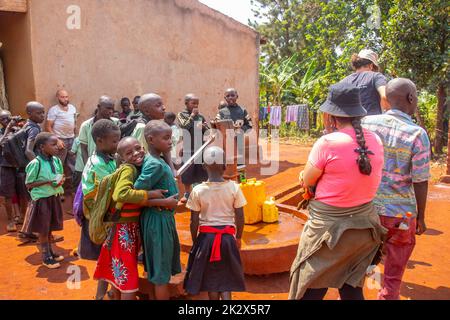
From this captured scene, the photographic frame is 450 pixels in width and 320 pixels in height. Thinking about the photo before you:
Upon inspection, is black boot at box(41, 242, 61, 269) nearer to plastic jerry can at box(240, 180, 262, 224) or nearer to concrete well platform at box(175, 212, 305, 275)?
concrete well platform at box(175, 212, 305, 275)

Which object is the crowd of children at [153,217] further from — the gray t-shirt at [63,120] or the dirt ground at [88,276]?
the gray t-shirt at [63,120]

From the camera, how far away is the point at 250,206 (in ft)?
14.1

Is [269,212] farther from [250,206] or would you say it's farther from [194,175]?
[194,175]

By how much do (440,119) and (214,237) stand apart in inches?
424

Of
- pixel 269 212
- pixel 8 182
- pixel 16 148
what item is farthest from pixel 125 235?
pixel 8 182

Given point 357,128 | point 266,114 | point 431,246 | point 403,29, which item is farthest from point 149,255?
point 266,114

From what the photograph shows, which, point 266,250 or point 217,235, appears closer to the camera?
point 217,235

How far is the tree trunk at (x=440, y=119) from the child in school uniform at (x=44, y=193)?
10622 mm

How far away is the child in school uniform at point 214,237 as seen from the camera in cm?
265

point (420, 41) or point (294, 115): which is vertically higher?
point (420, 41)

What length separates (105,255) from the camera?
8.91 ft

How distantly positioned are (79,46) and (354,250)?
20.1 feet

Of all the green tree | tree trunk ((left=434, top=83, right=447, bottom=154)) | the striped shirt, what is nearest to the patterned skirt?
the striped shirt

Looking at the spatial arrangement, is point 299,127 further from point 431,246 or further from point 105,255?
point 105,255
